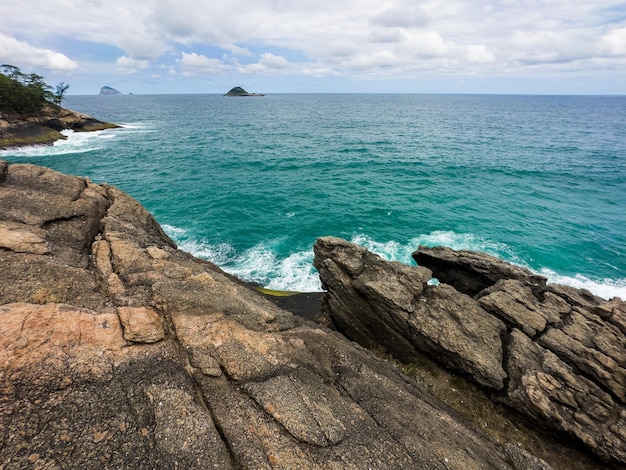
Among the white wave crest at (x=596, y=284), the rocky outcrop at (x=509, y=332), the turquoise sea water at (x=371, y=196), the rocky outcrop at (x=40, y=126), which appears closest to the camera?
the rocky outcrop at (x=509, y=332)

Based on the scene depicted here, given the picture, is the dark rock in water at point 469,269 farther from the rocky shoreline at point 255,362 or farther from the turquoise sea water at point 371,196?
the turquoise sea water at point 371,196

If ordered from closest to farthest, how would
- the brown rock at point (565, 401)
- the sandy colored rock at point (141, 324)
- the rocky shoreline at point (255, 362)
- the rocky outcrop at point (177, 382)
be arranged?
the rocky outcrop at point (177, 382)
the rocky shoreline at point (255, 362)
the sandy colored rock at point (141, 324)
the brown rock at point (565, 401)

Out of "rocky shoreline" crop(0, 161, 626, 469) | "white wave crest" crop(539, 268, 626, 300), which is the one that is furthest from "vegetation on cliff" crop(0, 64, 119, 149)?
"white wave crest" crop(539, 268, 626, 300)

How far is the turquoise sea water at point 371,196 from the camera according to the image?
36188 millimetres

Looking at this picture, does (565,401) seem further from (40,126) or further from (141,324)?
(40,126)

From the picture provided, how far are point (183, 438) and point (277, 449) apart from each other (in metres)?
2.70

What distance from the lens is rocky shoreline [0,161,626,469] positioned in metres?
8.41

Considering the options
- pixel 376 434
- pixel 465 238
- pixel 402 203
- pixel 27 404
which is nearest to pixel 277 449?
pixel 376 434

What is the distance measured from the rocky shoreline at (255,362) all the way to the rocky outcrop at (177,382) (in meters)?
0.05

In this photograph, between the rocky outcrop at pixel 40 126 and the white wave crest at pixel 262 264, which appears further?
the rocky outcrop at pixel 40 126

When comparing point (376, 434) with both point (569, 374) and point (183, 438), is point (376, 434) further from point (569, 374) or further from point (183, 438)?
point (569, 374)

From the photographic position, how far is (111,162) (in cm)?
6819

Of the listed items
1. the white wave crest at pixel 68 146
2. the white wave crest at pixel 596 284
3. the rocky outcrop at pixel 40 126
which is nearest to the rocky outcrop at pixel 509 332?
the white wave crest at pixel 596 284

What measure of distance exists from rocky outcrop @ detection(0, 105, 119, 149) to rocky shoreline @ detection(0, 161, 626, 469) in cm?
8580
